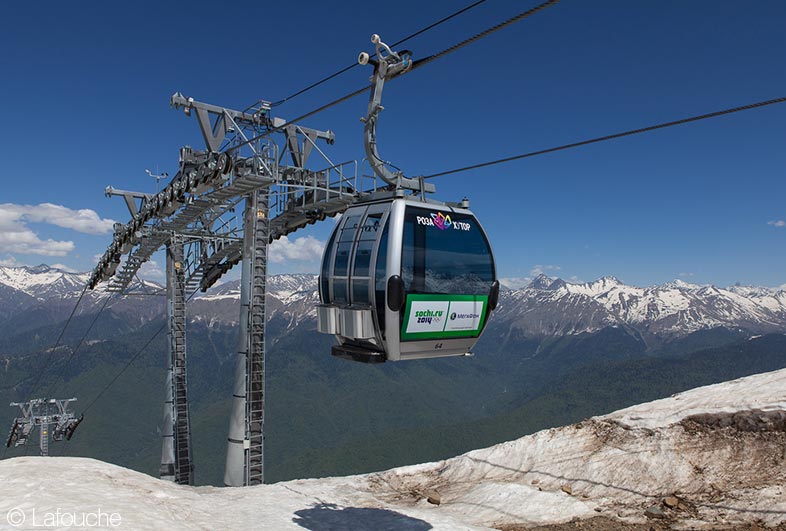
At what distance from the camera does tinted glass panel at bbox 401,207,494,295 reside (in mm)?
9062

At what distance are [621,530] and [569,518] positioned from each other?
1.25 metres

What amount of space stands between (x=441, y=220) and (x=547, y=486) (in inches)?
271

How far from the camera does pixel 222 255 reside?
3134 centimetres

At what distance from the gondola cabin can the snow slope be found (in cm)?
370

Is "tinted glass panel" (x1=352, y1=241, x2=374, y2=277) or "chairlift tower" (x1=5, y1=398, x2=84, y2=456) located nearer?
"tinted glass panel" (x1=352, y1=241, x2=374, y2=277)

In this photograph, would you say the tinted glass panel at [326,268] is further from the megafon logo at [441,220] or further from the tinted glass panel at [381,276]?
the megafon logo at [441,220]

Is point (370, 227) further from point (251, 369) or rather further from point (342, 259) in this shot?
point (251, 369)

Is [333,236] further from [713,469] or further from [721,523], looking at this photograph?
[713,469]

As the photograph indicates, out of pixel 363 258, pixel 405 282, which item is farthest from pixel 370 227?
pixel 405 282

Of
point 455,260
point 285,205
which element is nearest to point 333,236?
point 455,260

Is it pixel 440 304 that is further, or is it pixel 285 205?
pixel 285 205

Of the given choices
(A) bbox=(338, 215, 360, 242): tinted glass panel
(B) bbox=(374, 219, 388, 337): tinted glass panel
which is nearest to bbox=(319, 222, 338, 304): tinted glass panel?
(A) bbox=(338, 215, 360, 242): tinted glass panel

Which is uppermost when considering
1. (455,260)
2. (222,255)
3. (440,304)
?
(222,255)

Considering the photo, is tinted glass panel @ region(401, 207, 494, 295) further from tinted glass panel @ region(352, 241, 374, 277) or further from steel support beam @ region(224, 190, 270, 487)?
steel support beam @ region(224, 190, 270, 487)
